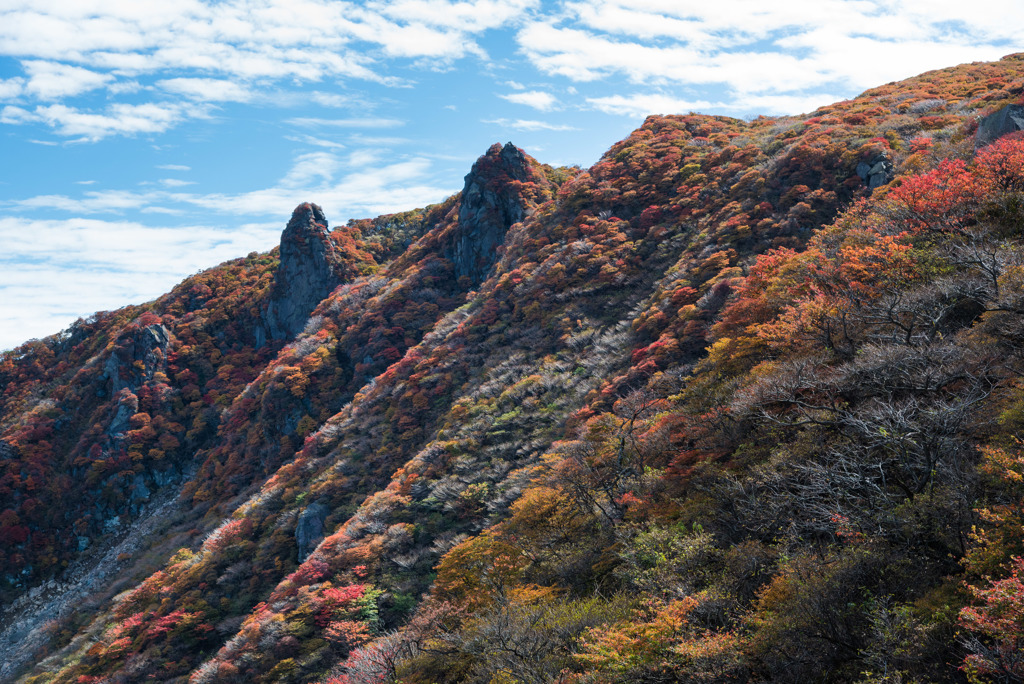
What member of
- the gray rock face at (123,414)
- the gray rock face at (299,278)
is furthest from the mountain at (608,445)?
the gray rock face at (299,278)

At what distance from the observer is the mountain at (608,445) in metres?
10.3

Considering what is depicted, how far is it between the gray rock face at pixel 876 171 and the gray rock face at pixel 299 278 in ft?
228

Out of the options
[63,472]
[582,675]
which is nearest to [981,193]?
[582,675]

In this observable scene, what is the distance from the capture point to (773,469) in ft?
46.3

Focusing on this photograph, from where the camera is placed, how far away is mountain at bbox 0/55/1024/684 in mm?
10312

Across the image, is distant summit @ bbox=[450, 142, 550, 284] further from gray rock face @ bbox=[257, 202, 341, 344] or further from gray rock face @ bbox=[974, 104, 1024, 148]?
gray rock face @ bbox=[974, 104, 1024, 148]

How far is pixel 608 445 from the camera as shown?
907 inches

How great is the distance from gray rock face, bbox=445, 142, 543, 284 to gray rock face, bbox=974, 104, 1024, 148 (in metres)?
45.8

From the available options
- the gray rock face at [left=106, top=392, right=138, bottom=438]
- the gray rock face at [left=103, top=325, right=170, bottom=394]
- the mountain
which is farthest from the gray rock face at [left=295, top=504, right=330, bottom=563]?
the gray rock face at [left=103, top=325, right=170, bottom=394]

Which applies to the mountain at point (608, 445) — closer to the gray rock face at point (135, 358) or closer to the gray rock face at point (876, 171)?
the gray rock face at point (876, 171)

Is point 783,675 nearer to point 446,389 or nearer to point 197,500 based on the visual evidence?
point 446,389

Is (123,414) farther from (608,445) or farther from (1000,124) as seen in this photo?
(1000,124)

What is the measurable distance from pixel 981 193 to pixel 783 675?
18.5m

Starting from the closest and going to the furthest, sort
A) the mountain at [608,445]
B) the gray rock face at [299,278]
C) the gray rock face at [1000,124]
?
the mountain at [608,445] → the gray rock face at [1000,124] → the gray rock face at [299,278]
